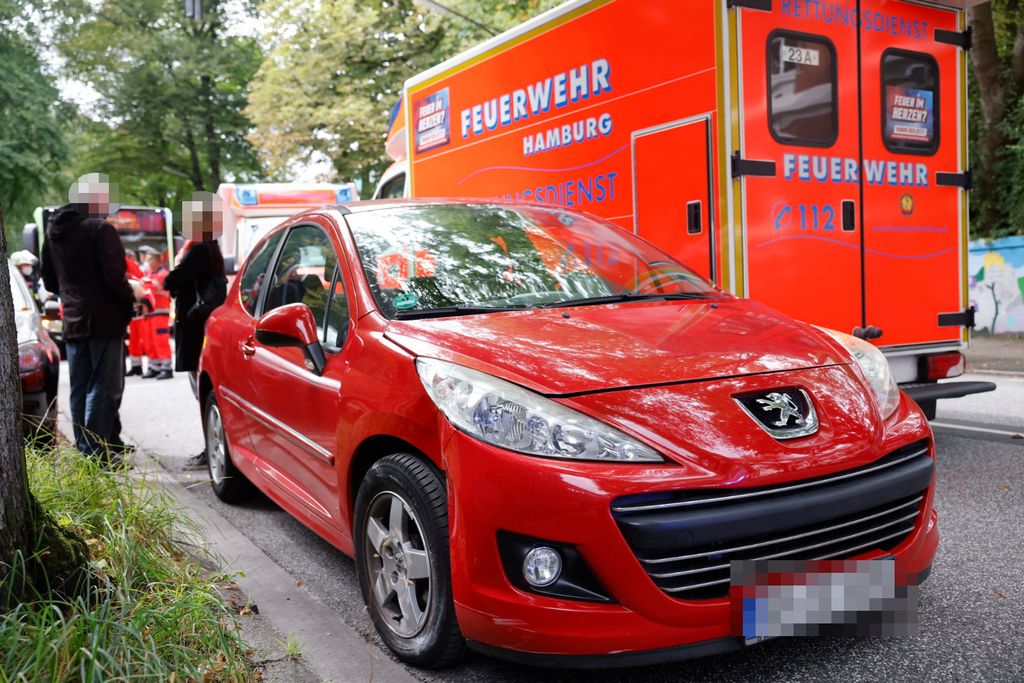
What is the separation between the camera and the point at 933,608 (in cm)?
333

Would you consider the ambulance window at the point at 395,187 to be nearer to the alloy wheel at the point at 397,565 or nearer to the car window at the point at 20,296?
the car window at the point at 20,296

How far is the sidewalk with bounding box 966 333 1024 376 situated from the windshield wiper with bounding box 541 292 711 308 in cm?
783

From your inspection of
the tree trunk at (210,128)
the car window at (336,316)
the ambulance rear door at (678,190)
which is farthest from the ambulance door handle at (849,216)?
the tree trunk at (210,128)

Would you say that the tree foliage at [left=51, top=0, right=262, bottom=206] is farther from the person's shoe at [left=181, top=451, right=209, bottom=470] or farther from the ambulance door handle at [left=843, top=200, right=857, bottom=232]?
the ambulance door handle at [left=843, top=200, right=857, bottom=232]

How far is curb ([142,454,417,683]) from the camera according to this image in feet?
9.81

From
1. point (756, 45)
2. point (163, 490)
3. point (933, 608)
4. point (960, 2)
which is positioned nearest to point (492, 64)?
point (756, 45)

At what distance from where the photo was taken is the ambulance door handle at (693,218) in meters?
5.46

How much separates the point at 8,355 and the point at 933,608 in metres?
A: 3.15

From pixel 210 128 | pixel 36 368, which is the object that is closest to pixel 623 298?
pixel 36 368

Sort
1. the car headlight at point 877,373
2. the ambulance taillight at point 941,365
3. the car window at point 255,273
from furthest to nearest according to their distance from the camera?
1. the ambulance taillight at point 941,365
2. the car window at point 255,273
3. the car headlight at point 877,373

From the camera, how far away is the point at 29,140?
21.2 meters

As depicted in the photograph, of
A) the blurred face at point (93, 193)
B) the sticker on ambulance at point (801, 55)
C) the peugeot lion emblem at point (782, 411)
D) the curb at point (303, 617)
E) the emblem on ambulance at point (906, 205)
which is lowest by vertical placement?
the curb at point (303, 617)

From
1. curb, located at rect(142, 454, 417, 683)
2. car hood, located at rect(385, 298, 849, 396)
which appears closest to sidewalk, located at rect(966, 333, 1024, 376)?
car hood, located at rect(385, 298, 849, 396)

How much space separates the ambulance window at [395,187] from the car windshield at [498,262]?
612 cm
